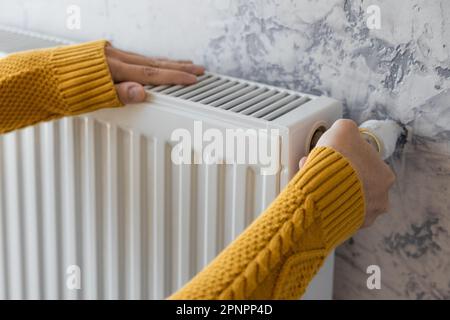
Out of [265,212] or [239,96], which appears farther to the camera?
[239,96]

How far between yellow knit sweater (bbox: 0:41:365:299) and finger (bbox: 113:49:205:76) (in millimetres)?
33

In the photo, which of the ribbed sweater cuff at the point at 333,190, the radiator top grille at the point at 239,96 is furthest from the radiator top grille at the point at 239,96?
the ribbed sweater cuff at the point at 333,190

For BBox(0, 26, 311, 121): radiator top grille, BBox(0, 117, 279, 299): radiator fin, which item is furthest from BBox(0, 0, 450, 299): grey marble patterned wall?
BBox(0, 117, 279, 299): radiator fin

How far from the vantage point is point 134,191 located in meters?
0.83

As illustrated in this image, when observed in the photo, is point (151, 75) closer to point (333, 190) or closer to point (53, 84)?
point (53, 84)

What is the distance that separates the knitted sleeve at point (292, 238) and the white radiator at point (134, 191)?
0.27ft

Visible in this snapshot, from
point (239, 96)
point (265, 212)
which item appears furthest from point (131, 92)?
point (265, 212)

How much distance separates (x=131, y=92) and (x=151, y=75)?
0.13ft

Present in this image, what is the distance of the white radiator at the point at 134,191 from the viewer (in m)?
0.74

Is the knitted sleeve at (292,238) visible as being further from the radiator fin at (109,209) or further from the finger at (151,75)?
the finger at (151,75)

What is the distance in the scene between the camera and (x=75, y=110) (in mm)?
778

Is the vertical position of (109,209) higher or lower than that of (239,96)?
lower

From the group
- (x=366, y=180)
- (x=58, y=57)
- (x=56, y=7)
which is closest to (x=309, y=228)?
(x=366, y=180)

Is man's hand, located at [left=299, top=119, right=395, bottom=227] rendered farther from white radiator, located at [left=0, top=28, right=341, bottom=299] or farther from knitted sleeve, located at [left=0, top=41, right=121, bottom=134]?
knitted sleeve, located at [left=0, top=41, right=121, bottom=134]
